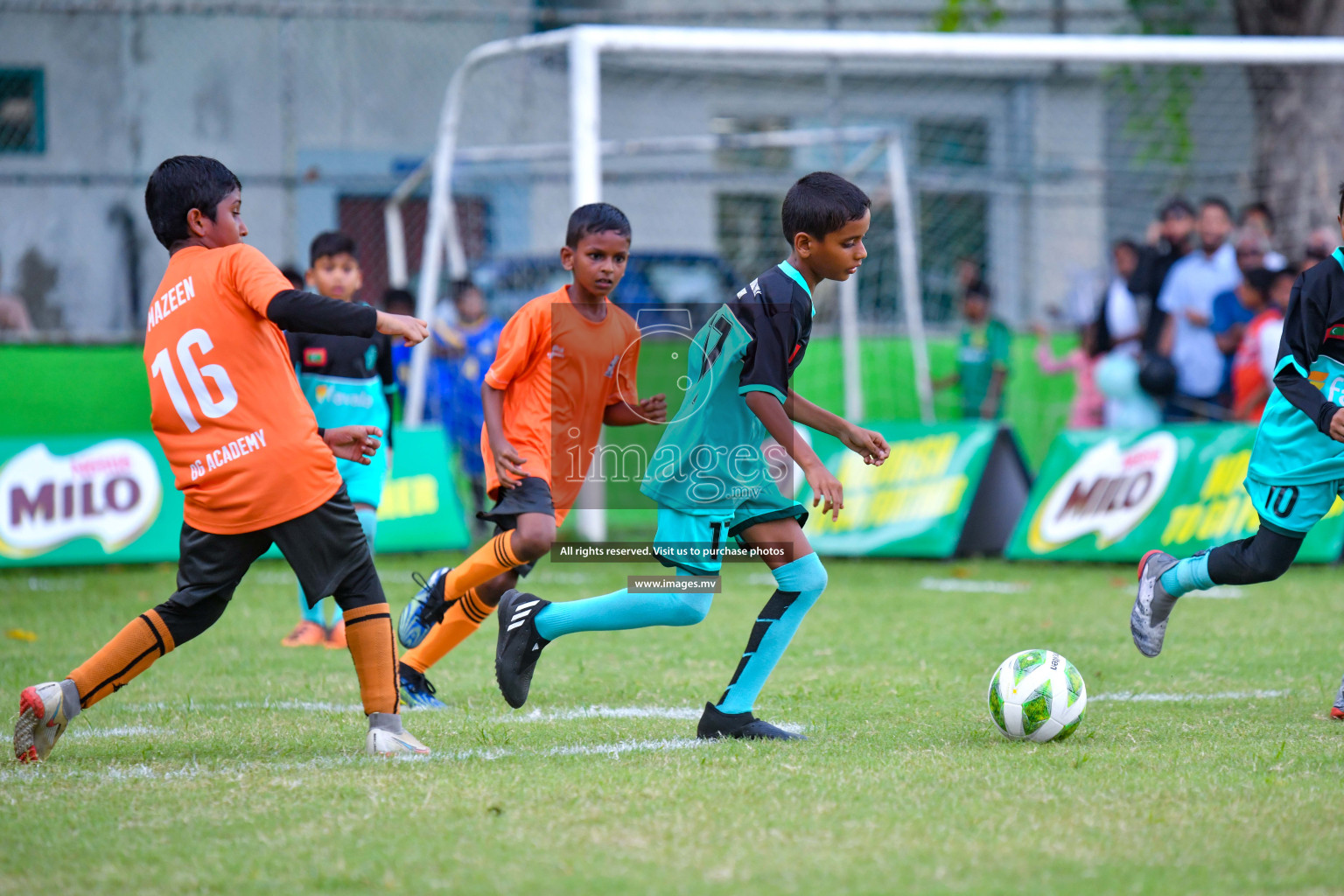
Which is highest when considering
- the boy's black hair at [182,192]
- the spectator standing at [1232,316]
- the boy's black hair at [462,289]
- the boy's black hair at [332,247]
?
the boy's black hair at [182,192]

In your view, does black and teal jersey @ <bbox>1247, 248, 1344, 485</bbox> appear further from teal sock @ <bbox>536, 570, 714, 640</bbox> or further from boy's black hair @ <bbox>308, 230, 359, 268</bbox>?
boy's black hair @ <bbox>308, 230, 359, 268</bbox>

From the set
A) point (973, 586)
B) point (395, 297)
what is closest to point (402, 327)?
point (973, 586)

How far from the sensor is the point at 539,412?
543 centimetres

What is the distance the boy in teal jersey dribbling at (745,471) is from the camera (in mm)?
4348

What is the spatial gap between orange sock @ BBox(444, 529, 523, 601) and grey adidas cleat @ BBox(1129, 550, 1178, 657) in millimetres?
2339

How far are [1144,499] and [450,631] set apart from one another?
5.88 meters

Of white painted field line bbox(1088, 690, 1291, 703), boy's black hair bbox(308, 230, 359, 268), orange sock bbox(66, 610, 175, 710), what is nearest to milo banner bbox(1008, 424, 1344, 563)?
white painted field line bbox(1088, 690, 1291, 703)

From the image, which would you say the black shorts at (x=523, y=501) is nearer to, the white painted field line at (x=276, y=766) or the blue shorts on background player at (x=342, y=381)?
the white painted field line at (x=276, y=766)

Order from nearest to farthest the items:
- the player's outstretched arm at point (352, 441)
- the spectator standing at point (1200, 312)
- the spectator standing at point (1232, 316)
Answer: the player's outstretched arm at point (352, 441) < the spectator standing at point (1232, 316) < the spectator standing at point (1200, 312)

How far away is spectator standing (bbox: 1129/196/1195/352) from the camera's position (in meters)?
11.2

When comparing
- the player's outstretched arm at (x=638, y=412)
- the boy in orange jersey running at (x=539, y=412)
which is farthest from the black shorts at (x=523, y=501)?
the player's outstretched arm at (x=638, y=412)

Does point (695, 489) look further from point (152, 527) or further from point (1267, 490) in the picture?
point (152, 527)

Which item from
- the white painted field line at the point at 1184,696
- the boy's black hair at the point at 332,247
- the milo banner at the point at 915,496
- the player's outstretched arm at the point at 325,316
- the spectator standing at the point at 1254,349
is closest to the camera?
the player's outstretched arm at the point at 325,316

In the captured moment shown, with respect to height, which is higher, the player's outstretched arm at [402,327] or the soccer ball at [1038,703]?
the player's outstretched arm at [402,327]
